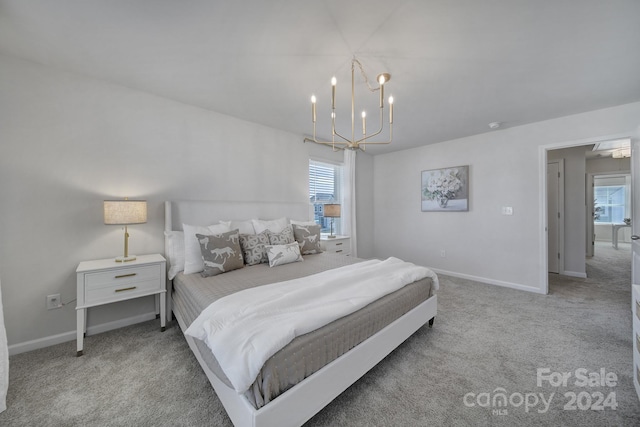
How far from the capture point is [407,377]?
1710mm

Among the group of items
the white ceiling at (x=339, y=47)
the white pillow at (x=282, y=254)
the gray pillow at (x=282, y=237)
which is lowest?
the white pillow at (x=282, y=254)

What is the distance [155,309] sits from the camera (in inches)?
102

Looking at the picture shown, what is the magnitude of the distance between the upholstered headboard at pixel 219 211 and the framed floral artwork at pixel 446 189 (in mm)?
2388

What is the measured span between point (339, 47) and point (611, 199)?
1089 cm

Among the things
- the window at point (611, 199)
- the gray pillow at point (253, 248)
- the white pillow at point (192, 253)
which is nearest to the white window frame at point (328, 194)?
the gray pillow at point (253, 248)

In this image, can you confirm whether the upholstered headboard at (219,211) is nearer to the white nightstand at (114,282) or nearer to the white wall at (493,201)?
the white nightstand at (114,282)

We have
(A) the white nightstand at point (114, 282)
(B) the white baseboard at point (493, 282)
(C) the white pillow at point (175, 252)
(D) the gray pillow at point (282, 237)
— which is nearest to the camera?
(A) the white nightstand at point (114, 282)

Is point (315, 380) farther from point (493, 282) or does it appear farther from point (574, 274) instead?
point (574, 274)

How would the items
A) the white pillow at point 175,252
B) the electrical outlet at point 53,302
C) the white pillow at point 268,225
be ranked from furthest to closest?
1. the white pillow at point 268,225
2. the white pillow at point 175,252
3. the electrical outlet at point 53,302

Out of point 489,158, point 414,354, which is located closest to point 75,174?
point 414,354

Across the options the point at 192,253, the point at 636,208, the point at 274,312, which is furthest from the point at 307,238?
the point at 636,208

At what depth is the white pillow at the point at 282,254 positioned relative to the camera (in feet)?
8.30

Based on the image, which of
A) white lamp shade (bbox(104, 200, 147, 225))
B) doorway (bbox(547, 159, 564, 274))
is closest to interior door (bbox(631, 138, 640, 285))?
doorway (bbox(547, 159, 564, 274))

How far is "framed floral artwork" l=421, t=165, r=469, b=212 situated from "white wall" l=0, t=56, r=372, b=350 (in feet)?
12.0
